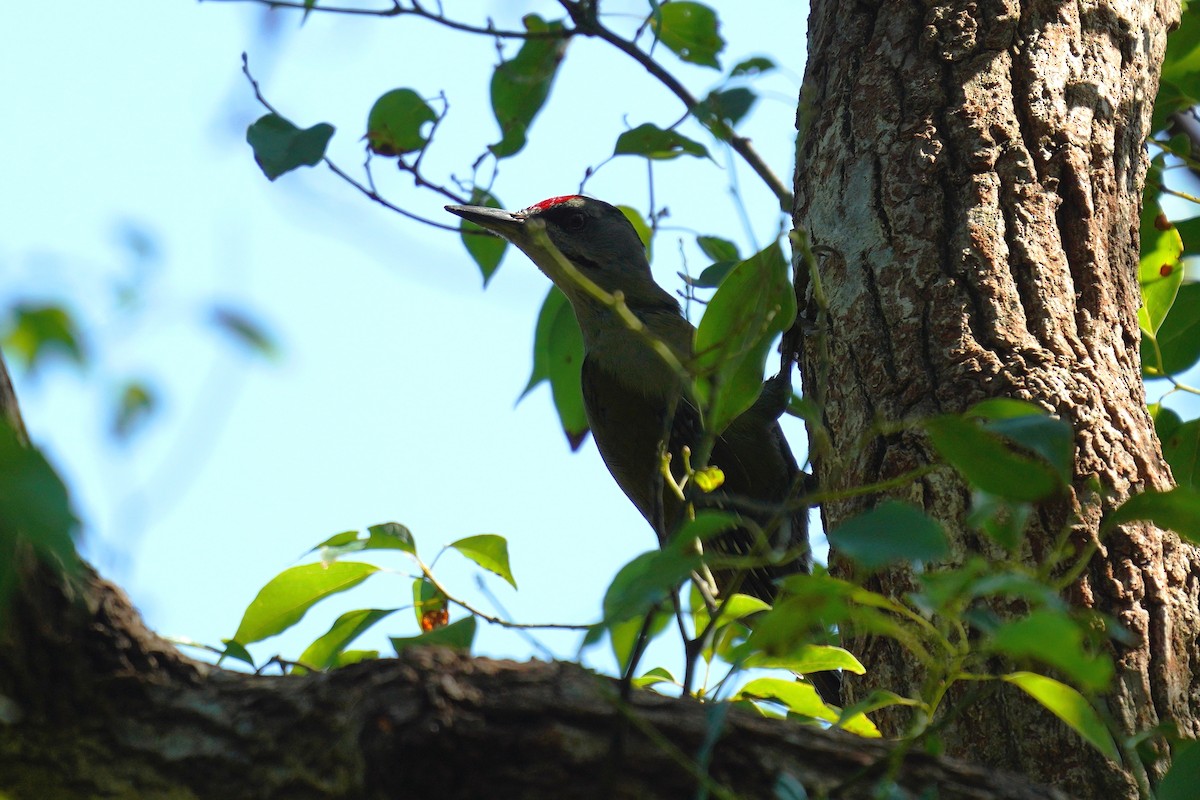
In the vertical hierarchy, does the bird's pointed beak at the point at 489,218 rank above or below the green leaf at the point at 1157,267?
above

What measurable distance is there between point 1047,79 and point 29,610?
1.97 m

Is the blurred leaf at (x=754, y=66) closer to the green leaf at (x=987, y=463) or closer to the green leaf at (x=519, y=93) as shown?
the green leaf at (x=987, y=463)

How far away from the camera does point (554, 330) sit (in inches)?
119

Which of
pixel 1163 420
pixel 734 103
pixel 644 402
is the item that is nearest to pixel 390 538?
pixel 734 103

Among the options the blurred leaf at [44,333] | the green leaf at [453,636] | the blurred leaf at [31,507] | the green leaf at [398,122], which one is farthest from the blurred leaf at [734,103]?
the green leaf at [398,122]

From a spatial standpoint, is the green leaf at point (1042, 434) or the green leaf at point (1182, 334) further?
the green leaf at point (1182, 334)

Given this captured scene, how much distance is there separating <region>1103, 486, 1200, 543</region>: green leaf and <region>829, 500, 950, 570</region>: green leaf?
262 mm

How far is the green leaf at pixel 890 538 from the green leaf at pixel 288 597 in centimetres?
94

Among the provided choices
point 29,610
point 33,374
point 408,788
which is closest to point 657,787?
point 408,788

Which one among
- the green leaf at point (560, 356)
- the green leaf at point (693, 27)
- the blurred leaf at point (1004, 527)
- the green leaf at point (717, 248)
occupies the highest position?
the green leaf at point (693, 27)

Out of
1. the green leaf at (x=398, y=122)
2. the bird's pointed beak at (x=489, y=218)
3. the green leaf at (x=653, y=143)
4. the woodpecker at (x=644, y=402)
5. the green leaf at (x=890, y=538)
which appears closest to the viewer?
the green leaf at (x=890, y=538)

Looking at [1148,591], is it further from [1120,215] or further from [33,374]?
[33,374]

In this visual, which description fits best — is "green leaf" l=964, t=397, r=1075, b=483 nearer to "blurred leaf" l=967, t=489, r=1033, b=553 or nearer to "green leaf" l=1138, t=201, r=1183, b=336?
"blurred leaf" l=967, t=489, r=1033, b=553

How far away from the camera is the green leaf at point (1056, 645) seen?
816 mm
